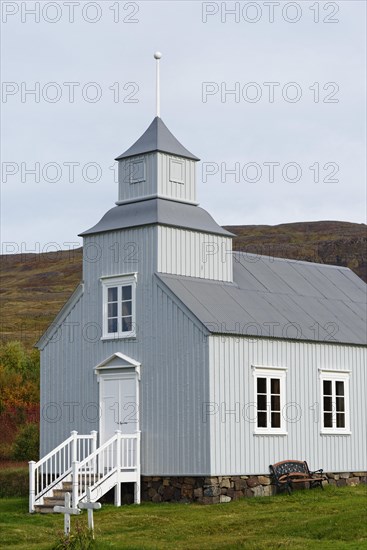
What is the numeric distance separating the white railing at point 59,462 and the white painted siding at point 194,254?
4.64 meters

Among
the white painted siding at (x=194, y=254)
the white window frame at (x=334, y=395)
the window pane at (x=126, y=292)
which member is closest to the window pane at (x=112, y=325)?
the window pane at (x=126, y=292)

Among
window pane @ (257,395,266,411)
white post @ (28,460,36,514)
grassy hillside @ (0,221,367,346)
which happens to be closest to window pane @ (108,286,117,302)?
window pane @ (257,395,266,411)

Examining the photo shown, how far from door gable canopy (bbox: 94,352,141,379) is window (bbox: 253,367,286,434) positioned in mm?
2976

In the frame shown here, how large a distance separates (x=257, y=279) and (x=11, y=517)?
989cm

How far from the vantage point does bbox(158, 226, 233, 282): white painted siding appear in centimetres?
2745

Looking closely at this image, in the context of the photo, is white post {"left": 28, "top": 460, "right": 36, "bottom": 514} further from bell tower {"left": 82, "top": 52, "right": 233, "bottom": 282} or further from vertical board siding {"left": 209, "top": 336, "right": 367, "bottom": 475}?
bell tower {"left": 82, "top": 52, "right": 233, "bottom": 282}

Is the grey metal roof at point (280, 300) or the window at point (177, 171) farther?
the window at point (177, 171)

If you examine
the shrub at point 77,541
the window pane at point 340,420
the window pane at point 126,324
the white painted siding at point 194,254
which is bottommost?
the shrub at point 77,541

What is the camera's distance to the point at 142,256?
27.6 m

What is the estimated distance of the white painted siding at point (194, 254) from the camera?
27453 mm

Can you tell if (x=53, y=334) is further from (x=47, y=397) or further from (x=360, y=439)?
(x=360, y=439)

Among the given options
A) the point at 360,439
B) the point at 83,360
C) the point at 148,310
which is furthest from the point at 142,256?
the point at 360,439

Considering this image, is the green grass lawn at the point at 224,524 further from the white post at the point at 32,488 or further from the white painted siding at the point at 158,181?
the white painted siding at the point at 158,181

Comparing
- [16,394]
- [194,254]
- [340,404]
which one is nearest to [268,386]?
[340,404]
